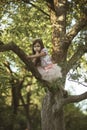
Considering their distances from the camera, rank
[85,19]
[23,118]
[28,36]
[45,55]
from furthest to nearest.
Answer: [23,118] → [28,36] → [85,19] → [45,55]

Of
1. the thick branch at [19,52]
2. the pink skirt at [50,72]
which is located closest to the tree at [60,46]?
the pink skirt at [50,72]

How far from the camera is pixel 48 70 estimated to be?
37.6 ft

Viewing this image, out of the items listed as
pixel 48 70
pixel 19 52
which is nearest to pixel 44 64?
pixel 48 70

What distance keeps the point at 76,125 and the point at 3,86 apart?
18204mm

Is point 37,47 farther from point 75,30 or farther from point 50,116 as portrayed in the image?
point 75,30

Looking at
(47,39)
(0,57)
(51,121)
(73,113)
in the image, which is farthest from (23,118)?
(51,121)

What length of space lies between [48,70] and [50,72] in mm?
119

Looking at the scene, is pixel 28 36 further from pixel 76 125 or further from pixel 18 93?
pixel 76 125

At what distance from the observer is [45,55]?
36.4 feet

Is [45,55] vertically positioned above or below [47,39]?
below

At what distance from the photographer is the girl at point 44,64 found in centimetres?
1105

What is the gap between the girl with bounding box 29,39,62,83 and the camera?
11054mm

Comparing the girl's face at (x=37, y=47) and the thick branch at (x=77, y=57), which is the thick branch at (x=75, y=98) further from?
the girl's face at (x=37, y=47)

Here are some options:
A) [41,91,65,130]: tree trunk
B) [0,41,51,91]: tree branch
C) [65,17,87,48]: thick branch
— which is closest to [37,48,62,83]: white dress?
[0,41,51,91]: tree branch
